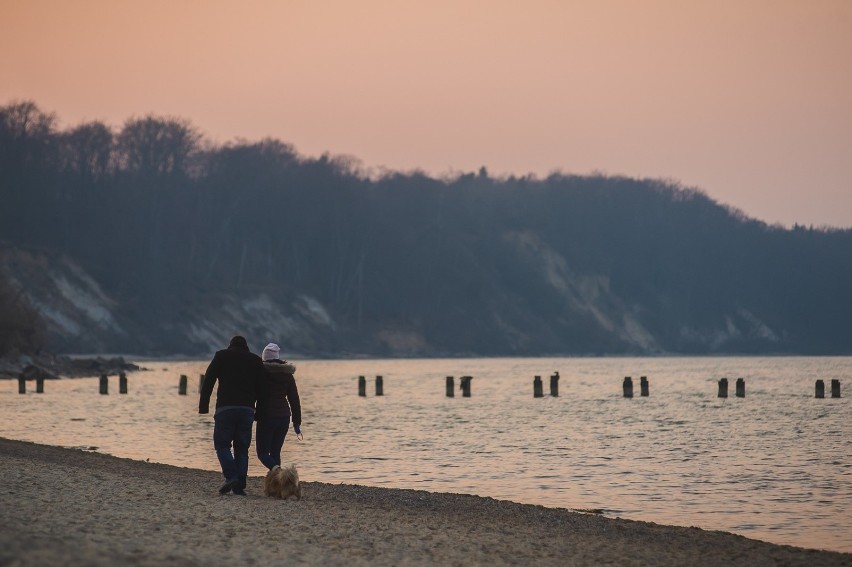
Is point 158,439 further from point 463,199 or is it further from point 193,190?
point 463,199

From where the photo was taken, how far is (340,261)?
13500 centimetres

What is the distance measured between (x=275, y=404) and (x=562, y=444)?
1742 cm

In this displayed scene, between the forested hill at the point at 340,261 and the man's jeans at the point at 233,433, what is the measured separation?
61.0m

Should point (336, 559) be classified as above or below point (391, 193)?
below

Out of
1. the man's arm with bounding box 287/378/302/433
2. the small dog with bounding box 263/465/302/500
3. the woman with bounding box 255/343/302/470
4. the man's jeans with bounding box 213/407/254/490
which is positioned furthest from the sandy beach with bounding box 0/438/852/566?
the man's arm with bounding box 287/378/302/433

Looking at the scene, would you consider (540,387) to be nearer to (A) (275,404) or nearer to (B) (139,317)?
(A) (275,404)

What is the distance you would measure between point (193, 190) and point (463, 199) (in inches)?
1796

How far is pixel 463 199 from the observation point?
171000 millimetres

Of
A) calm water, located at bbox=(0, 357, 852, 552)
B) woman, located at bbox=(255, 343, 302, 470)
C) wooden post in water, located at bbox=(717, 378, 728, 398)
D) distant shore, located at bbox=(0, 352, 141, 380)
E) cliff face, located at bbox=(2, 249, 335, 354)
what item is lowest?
calm water, located at bbox=(0, 357, 852, 552)

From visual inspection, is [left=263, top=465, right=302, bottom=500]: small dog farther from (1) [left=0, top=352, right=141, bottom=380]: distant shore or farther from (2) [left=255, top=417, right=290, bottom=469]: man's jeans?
(1) [left=0, top=352, right=141, bottom=380]: distant shore

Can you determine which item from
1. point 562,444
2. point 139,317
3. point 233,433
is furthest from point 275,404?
point 139,317

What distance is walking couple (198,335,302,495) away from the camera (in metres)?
17.5

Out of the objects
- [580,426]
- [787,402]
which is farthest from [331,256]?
[580,426]

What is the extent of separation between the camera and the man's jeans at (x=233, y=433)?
17594 millimetres
